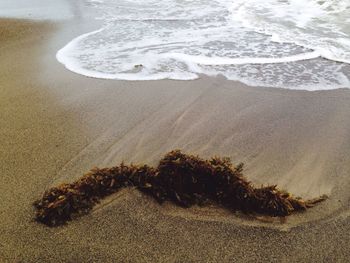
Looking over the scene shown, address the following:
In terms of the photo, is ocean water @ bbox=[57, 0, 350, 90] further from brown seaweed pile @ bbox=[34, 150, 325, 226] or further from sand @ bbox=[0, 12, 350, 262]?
brown seaweed pile @ bbox=[34, 150, 325, 226]

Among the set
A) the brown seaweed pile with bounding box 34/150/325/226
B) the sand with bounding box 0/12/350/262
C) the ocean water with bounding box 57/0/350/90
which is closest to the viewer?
the sand with bounding box 0/12/350/262

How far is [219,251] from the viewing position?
211 cm

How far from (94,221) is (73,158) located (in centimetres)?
74

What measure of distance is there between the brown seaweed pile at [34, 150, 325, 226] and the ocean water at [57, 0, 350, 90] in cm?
184

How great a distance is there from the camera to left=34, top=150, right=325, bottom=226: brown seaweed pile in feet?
7.80

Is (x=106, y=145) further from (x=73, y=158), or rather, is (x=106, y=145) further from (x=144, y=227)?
(x=144, y=227)

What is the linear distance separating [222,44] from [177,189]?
10.8ft

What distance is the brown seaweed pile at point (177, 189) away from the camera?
2379 mm

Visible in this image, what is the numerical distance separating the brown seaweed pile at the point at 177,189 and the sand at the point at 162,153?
75 millimetres

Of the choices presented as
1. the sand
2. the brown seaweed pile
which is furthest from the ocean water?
the brown seaweed pile

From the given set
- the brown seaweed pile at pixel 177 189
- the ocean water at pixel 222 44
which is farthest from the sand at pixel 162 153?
the ocean water at pixel 222 44

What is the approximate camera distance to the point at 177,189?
8.30 ft

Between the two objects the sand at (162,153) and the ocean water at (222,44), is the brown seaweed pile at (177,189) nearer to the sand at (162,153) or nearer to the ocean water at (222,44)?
the sand at (162,153)

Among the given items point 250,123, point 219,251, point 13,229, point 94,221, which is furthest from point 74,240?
point 250,123
